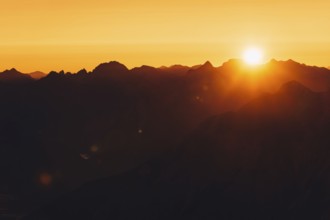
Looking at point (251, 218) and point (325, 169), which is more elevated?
point (325, 169)

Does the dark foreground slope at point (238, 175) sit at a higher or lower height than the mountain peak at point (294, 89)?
lower

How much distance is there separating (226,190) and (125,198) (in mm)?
16723

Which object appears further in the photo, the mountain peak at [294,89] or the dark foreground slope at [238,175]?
the mountain peak at [294,89]

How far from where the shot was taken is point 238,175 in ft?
365

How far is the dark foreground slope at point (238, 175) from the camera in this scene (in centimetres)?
10400

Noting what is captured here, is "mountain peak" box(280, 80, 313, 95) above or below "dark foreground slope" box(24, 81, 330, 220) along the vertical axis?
above

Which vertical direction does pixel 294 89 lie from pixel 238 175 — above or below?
above

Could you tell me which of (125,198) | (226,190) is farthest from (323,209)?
(125,198)

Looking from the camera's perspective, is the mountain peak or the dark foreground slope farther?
the mountain peak

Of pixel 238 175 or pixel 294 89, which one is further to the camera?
pixel 294 89

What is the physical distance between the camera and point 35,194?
189 metres

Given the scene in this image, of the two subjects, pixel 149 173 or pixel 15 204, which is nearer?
pixel 149 173

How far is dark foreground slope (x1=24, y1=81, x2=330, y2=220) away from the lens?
10400 centimetres

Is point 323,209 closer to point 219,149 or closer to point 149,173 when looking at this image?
point 219,149
